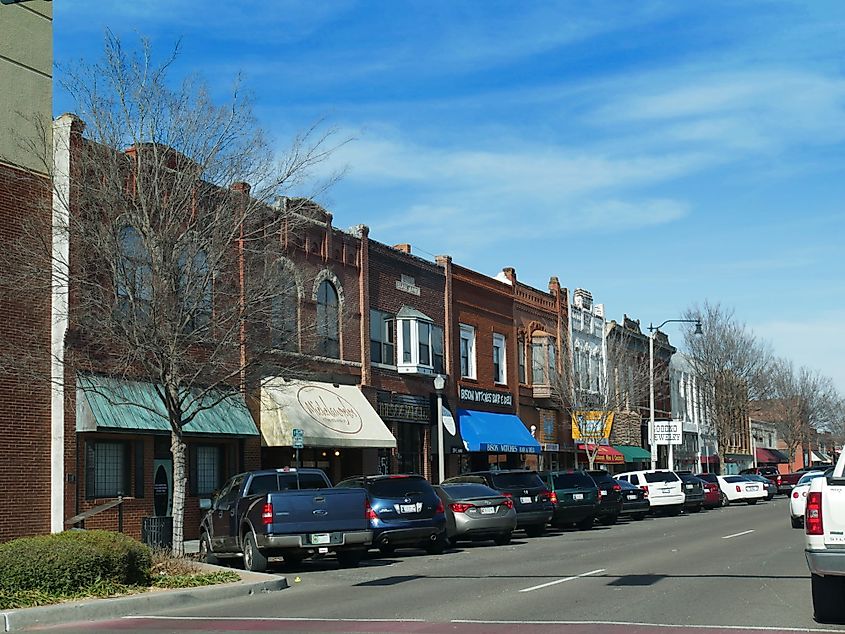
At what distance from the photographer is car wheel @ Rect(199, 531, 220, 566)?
21.2 meters

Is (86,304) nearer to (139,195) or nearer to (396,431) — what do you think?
(139,195)

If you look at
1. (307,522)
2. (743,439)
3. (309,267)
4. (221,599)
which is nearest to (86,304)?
(307,522)

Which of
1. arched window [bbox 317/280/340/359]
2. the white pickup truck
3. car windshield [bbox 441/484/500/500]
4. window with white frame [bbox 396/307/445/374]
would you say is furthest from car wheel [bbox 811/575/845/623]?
window with white frame [bbox 396/307/445/374]

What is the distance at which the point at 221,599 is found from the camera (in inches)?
628

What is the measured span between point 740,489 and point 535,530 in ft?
72.0

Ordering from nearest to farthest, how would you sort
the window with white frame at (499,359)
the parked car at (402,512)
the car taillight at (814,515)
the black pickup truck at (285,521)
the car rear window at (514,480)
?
the car taillight at (814,515) → the black pickup truck at (285,521) → the parked car at (402,512) → the car rear window at (514,480) → the window with white frame at (499,359)

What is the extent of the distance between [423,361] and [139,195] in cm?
1895

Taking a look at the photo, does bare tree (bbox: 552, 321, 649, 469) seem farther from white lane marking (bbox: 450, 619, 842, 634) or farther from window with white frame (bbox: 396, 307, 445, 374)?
white lane marking (bbox: 450, 619, 842, 634)

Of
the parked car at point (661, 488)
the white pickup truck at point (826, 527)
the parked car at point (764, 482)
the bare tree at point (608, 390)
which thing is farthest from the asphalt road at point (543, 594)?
the parked car at point (764, 482)

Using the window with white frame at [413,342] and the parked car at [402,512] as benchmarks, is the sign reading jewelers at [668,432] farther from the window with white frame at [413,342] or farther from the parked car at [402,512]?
the parked car at [402,512]

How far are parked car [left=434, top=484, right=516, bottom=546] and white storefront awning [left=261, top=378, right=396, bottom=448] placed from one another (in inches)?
212

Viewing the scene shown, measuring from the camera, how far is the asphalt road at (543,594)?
12125 millimetres

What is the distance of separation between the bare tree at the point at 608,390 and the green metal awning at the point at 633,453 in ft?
1.55

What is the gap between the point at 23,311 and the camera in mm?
23812
